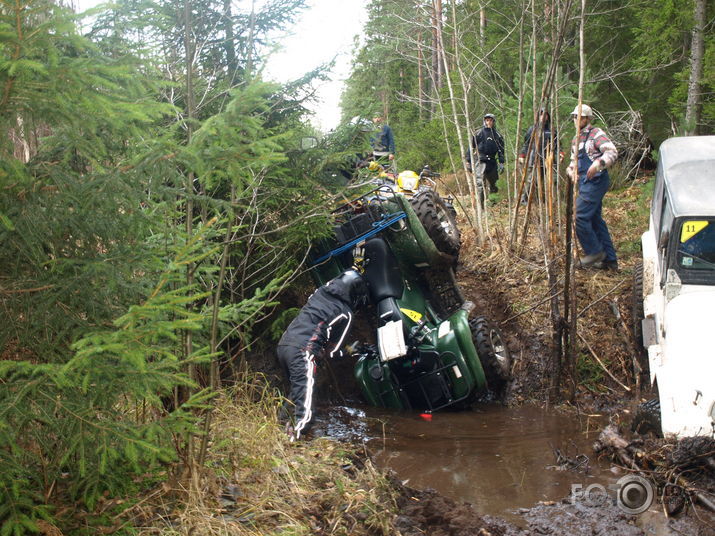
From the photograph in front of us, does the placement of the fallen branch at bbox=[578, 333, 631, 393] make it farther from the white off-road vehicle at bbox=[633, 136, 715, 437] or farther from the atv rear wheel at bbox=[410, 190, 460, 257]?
the atv rear wheel at bbox=[410, 190, 460, 257]

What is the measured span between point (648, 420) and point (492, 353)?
1.76 m

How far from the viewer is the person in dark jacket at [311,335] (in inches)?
202

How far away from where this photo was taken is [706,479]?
403 centimetres

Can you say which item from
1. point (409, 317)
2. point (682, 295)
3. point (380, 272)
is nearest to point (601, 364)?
point (682, 295)

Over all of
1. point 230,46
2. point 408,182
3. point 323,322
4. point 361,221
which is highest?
point 230,46

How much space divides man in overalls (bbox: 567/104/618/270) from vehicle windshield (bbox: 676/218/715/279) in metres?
2.19

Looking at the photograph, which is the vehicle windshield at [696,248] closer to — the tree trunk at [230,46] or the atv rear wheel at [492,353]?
the atv rear wheel at [492,353]

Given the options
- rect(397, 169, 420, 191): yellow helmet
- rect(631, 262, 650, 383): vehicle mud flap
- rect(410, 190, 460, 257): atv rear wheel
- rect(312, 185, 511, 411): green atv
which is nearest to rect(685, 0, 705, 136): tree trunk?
rect(631, 262, 650, 383): vehicle mud flap

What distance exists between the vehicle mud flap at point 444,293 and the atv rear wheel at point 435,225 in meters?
0.27

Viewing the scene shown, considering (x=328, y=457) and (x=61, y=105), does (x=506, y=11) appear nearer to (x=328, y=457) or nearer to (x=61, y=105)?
(x=328, y=457)

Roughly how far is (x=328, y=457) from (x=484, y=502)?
1066mm

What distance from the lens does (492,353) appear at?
6426mm

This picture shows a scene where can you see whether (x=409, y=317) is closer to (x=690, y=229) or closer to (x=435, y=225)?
(x=435, y=225)

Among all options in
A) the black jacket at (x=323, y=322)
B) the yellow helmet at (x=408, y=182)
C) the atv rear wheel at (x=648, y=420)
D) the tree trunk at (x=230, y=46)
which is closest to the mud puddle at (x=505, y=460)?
the atv rear wheel at (x=648, y=420)
